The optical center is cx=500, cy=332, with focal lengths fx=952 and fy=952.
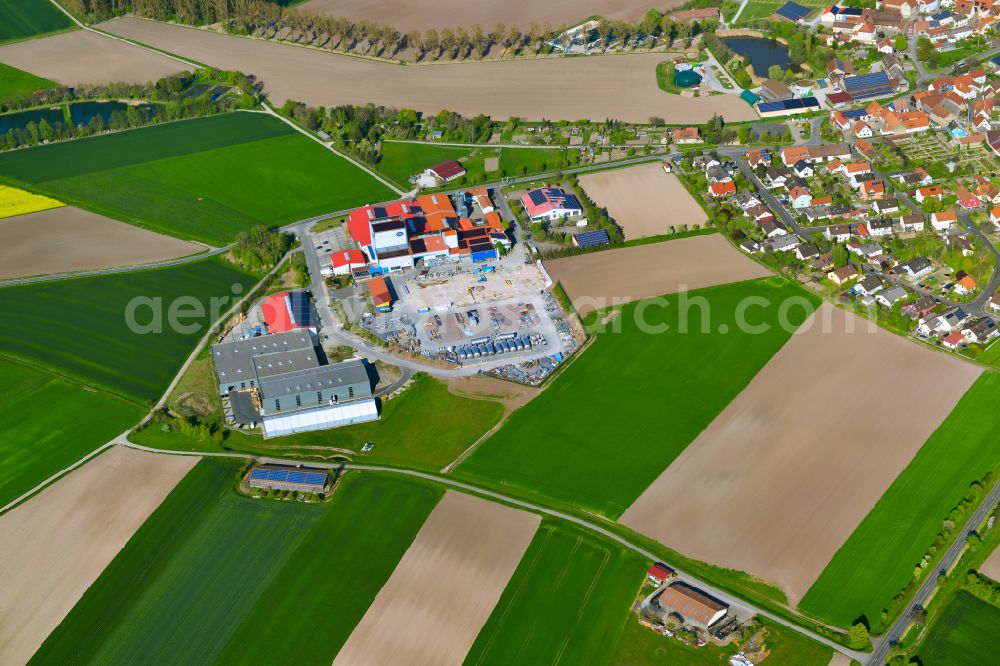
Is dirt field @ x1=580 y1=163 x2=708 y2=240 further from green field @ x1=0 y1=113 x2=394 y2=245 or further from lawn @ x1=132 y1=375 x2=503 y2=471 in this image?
lawn @ x1=132 y1=375 x2=503 y2=471

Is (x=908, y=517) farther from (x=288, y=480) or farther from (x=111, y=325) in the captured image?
(x=111, y=325)

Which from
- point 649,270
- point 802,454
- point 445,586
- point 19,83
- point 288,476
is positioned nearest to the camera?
point 445,586

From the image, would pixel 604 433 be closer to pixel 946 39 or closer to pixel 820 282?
pixel 820 282

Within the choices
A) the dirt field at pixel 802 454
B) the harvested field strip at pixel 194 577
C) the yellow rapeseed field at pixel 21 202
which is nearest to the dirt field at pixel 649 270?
the dirt field at pixel 802 454

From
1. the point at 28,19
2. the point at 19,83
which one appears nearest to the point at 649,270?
the point at 19,83

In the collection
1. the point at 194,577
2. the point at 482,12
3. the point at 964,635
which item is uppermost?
the point at 482,12

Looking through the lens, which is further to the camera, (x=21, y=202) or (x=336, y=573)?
(x=21, y=202)
